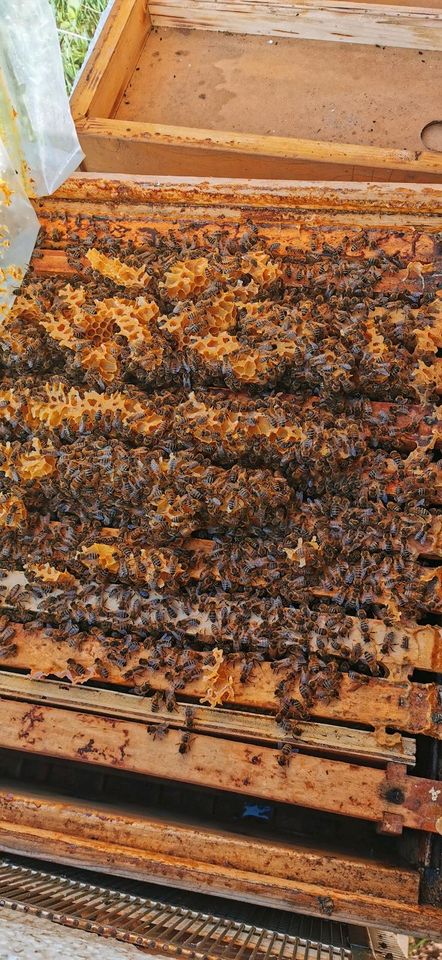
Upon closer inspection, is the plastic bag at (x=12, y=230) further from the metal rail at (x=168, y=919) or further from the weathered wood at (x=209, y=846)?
the metal rail at (x=168, y=919)

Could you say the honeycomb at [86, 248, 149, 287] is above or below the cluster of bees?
above

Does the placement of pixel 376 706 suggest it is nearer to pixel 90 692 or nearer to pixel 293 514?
pixel 293 514

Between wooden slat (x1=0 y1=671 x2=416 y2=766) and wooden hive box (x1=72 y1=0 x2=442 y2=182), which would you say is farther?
wooden hive box (x1=72 y1=0 x2=442 y2=182)

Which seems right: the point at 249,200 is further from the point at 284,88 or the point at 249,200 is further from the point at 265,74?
the point at 265,74

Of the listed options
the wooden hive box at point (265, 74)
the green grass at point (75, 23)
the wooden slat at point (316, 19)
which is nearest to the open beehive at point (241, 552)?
the wooden hive box at point (265, 74)

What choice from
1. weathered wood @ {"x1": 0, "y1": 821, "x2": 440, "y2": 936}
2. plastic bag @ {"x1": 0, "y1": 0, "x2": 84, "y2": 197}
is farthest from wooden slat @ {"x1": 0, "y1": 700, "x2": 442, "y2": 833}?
plastic bag @ {"x1": 0, "y1": 0, "x2": 84, "y2": 197}

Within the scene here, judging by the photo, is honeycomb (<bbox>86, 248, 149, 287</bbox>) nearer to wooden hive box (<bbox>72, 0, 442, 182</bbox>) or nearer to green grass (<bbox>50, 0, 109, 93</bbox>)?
wooden hive box (<bbox>72, 0, 442, 182</bbox>)
